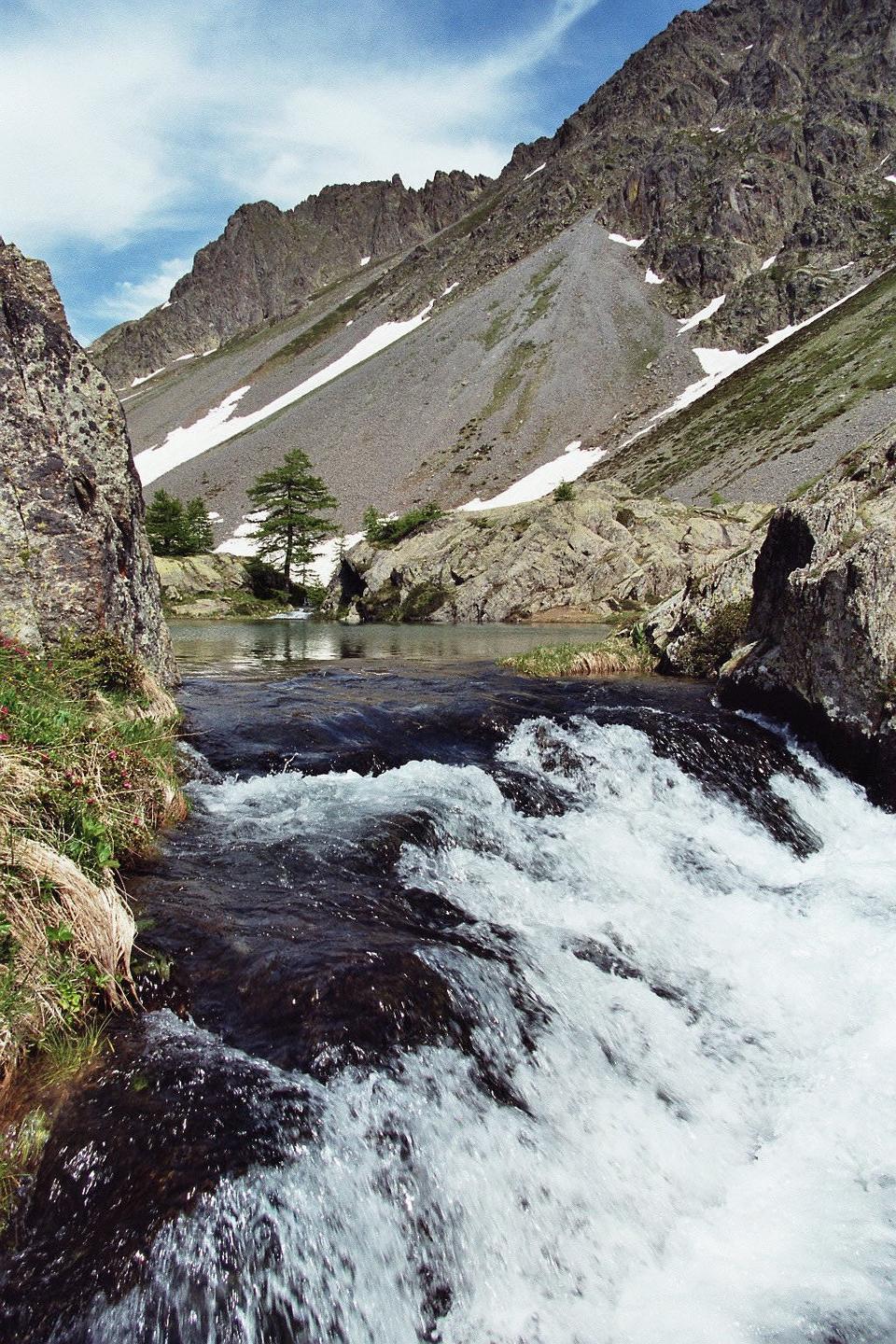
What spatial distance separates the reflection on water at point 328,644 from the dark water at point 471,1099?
537 inches

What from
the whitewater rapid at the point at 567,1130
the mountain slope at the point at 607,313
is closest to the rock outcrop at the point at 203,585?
the whitewater rapid at the point at 567,1130

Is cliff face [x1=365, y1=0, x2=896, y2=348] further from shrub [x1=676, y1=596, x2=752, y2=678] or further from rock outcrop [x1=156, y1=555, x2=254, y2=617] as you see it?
shrub [x1=676, y1=596, x2=752, y2=678]

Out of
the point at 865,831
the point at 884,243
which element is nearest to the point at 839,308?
the point at 884,243

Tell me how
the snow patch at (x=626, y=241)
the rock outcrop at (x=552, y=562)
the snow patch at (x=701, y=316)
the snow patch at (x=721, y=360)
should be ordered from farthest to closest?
the snow patch at (x=626, y=241)
the snow patch at (x=701, y=316)
the snow patch at (x=721, y=360)
the rock outcrop at (x=552, y=562)

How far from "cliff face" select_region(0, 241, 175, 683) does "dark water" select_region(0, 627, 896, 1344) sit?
329 centimetres

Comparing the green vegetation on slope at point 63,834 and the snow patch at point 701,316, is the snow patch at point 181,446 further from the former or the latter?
the green vegetation on slope at point 63,834

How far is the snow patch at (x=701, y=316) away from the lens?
158000 millimetres

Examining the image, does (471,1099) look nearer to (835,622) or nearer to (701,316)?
(835,622)

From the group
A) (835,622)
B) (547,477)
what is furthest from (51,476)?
(547,477)

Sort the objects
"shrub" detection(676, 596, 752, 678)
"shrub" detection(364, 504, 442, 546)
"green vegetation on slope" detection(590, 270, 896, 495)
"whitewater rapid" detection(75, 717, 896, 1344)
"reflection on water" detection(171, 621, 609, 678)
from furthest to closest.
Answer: "green vegetation on slope" detection(590, 270, 896, 495)
"shrub" detection(364, 504, 442, 546)
"reflection on water" detection(171, 621, 609, 678)
"shrub" detection(676, 596, 752, 678)
"whitewater rapid" detection(75, 717, 896, 1344)

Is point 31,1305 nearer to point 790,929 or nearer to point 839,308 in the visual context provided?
point 790,929

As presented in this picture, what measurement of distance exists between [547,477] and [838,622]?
114518mm

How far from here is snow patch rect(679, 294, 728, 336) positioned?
158 metres

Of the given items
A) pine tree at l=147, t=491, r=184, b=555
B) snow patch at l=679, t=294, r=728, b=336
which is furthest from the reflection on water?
snow patch at l=679, t=294, r=728, b=336
